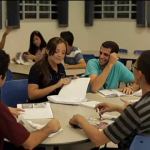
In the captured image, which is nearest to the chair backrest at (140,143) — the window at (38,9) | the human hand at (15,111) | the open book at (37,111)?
the open book at (37,111)

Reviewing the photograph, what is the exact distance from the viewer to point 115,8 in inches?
324

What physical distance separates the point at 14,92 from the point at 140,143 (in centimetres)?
172

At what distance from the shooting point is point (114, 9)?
8.25m

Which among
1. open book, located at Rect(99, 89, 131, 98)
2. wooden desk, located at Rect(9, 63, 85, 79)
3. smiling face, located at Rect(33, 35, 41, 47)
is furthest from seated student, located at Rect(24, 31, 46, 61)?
open book, located at Rect(99, 89, 131, 98)

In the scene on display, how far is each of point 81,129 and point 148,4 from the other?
19.5 ft

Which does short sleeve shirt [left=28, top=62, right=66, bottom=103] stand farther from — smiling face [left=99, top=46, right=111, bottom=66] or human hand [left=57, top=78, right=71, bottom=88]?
smiling face [left=99, top=46, right=111, bottom=66]

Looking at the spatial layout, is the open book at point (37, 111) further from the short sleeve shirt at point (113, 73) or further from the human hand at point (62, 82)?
the short sleeve shirt at point (113, 73)

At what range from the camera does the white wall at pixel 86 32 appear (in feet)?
23.2

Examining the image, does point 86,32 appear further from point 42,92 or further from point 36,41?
point 42,92

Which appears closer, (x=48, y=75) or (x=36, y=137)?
(x=36, y=137)

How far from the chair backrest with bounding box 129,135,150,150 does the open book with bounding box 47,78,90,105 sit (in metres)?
0.98

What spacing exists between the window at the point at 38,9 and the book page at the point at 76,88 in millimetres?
4669

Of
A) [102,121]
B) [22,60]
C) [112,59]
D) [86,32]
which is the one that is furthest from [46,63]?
[86,32]

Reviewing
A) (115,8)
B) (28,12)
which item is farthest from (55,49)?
(115,8)
